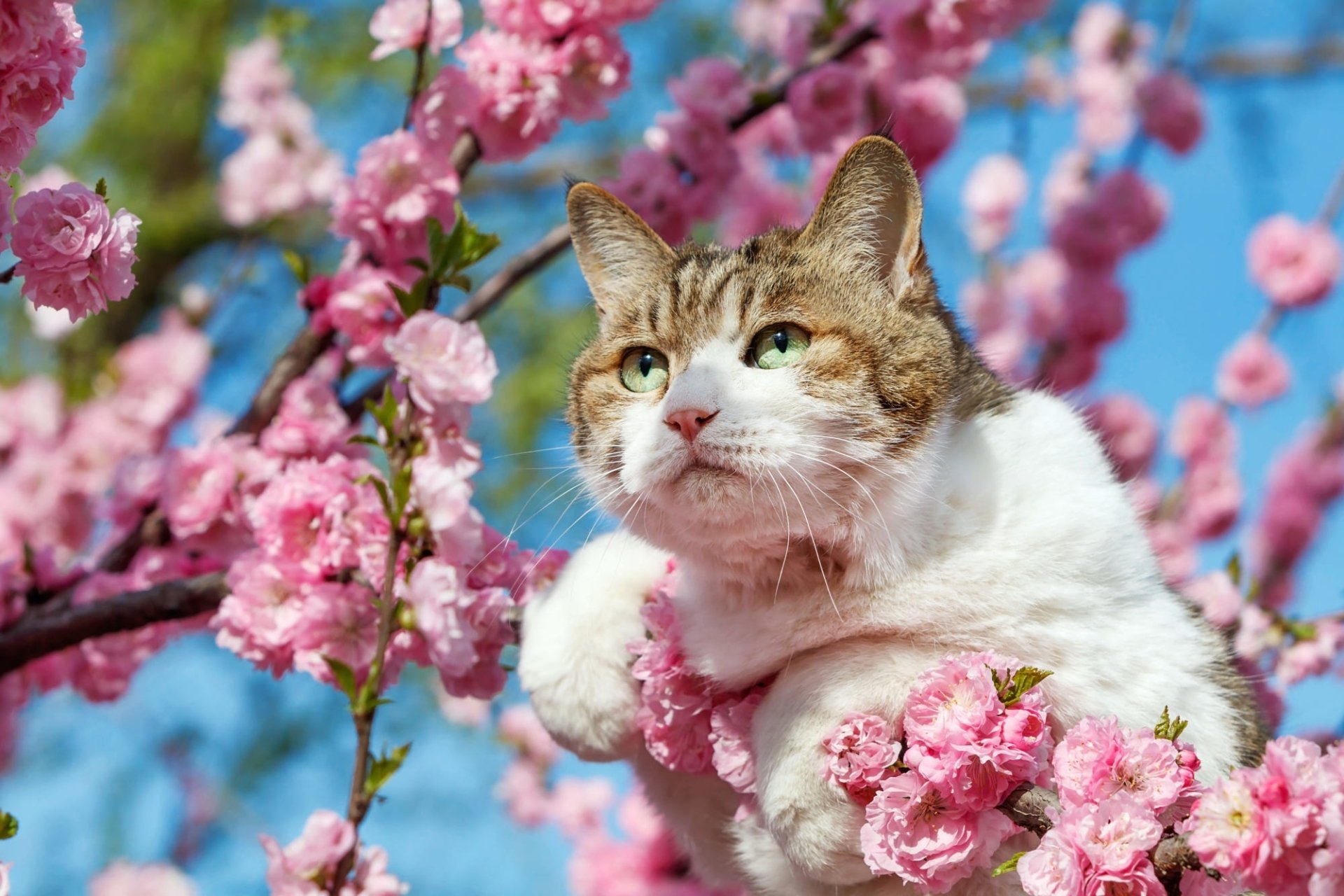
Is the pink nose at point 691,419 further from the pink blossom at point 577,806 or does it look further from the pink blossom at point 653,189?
the pink blossom at point 577,806

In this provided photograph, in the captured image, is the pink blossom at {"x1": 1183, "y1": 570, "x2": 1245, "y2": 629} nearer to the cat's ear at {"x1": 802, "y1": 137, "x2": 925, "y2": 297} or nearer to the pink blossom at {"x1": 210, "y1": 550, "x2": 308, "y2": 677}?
the cat's ear at {"x1": 802, "y1": 137, "x2": 925, "y2": 297}

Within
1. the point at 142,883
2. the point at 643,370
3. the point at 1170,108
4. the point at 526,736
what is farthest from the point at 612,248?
the point at 1170,108

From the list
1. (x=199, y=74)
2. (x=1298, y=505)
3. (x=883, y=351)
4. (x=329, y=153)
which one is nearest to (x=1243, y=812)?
(x=883, y=351)

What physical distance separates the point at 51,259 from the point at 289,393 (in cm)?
93

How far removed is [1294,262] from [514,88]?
372cm

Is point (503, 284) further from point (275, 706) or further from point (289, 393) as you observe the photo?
point (275, 706)

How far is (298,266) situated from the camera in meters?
2.06

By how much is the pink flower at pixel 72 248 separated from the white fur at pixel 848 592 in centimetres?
67

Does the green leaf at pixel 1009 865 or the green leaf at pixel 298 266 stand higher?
the green leaf at pixel 298 266

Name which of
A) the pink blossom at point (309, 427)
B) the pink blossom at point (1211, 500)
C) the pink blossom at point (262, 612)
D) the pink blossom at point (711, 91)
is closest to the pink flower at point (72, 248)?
the pink blossom at point (262, 612)

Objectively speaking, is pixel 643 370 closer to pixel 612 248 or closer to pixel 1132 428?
pixel 612 248

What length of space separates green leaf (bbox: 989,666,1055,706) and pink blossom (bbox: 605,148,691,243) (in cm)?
155

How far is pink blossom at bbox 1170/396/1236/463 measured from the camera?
15.8 feet

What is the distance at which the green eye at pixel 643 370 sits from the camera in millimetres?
1636
